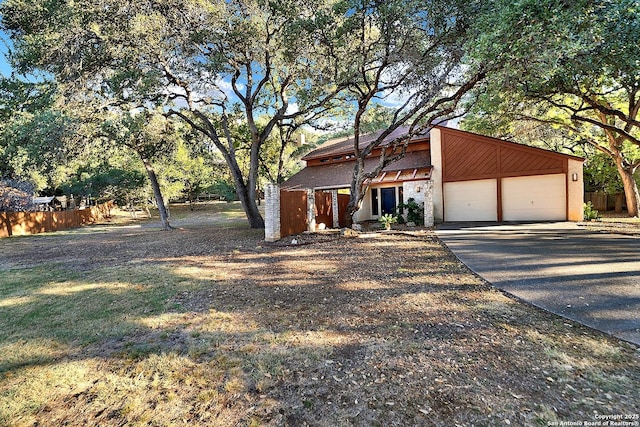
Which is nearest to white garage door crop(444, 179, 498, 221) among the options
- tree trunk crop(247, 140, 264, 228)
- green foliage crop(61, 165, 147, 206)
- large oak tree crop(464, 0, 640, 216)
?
large oak tree crop(464, 0, 640, 216)

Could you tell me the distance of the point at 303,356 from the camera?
2.97 meters

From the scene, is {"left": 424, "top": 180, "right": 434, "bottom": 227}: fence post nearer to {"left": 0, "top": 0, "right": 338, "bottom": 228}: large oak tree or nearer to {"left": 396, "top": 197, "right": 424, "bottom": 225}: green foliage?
{"left": 396, "top": 197, "right": 424, "bottom": 225}: green foliage

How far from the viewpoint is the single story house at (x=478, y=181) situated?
538 inches

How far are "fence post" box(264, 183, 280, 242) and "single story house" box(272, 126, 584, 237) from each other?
725 centimetres

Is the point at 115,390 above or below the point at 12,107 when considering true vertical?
below

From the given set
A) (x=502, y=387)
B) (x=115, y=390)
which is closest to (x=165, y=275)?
(x=115, y=390)

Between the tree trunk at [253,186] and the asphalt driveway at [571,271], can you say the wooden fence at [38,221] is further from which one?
the asphalt driveway at [571,271]

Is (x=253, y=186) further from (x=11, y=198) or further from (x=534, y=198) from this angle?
(x=11, y=198)

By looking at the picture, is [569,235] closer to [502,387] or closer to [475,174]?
[475,174]

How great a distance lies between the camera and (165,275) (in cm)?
634

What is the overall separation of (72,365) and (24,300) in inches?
126

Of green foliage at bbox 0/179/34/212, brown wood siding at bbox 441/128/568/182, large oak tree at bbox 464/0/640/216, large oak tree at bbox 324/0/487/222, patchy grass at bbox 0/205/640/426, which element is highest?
large oak tree at bbox 324/0/487/222

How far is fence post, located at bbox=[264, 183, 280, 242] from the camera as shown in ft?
32.4

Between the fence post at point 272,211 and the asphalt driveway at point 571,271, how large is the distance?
533 cm
